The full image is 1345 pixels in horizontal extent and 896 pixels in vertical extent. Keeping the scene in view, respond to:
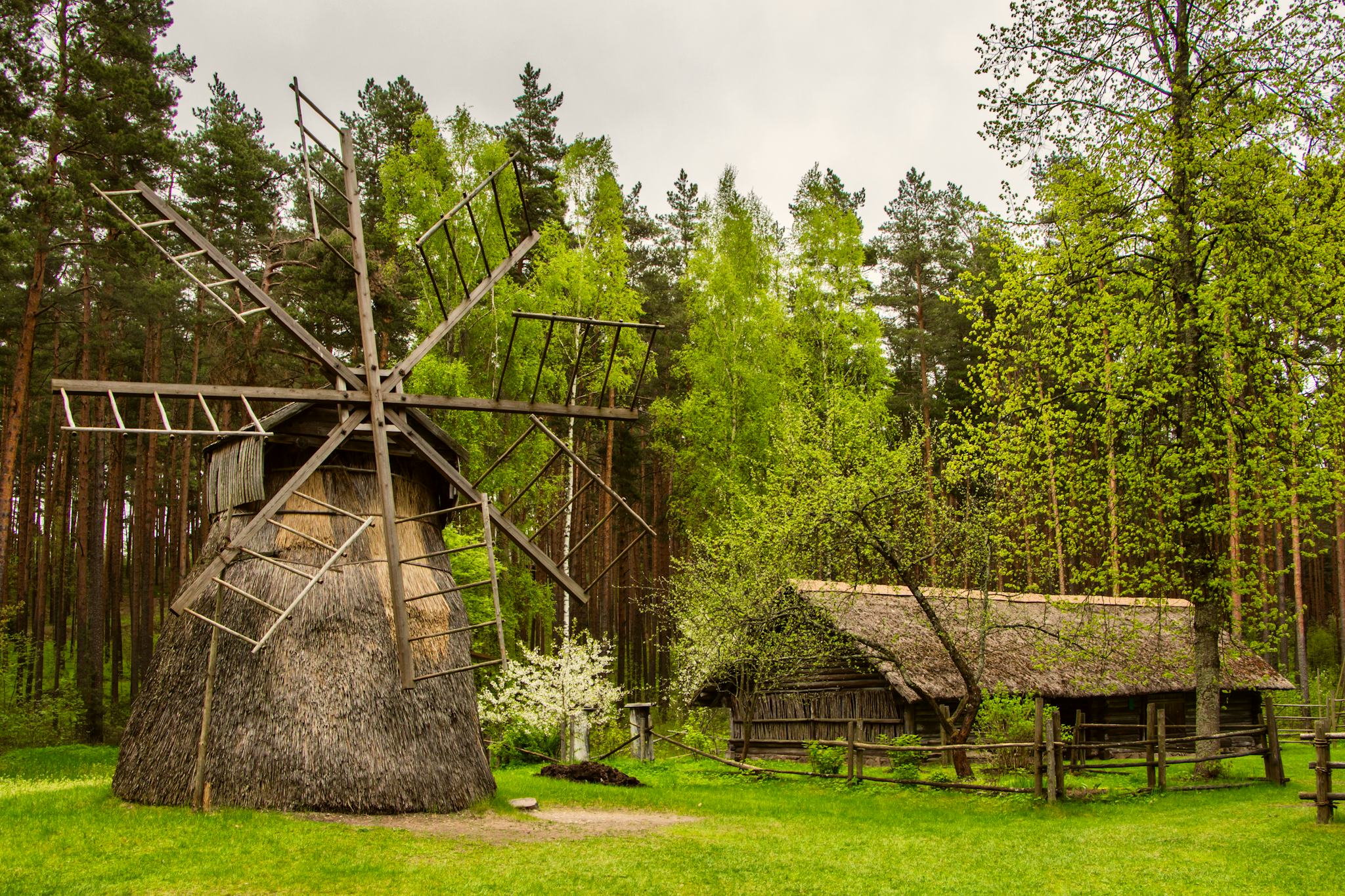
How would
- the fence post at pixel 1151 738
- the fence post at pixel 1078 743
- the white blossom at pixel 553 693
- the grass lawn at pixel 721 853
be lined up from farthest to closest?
1. the white blossom at pixel 553 693
2. the fence post at pixel 1078 743
3. the fence post at pixel 1151 738
4. the grass lawn at pixel 721 853

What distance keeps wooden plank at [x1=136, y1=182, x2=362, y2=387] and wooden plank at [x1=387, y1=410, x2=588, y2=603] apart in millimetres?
812

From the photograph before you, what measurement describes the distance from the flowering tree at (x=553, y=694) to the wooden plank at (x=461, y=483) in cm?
791

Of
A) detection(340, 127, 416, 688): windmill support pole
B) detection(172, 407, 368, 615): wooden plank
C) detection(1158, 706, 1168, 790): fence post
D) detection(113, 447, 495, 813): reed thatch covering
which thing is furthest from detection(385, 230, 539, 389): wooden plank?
detection(1158, 706, 1168, 790): fence post

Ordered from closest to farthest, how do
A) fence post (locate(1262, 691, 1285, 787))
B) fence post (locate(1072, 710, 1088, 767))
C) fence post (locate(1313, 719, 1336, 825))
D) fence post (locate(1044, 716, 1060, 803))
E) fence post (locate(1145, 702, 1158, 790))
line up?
fence post (locate(1313, 719, 1336, 825)) → fence post (locate(1044, 716, 1060, 803)) → fence post (locate(1145, 702, 1158, 790)) → fence post (locate(1262, 691, 1285, 787)) → fence post (locate(1072, 710, 1088, 767))

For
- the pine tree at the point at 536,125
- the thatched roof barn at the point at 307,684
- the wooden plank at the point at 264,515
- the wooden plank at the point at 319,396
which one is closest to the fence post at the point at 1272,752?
the wooden plank at the point at 319,396

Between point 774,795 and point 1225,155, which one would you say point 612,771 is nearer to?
point 774,795

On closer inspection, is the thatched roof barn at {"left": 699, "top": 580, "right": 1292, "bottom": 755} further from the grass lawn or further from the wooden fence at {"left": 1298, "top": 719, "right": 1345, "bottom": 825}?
the wooden fence at {"left": 1298, "top": 719, "right": 1345, "bottom": 825}

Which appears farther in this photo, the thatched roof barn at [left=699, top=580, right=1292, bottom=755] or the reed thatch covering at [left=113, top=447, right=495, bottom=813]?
the thatched roof barn at [left=699, top=580, right=1292, bottom=755]

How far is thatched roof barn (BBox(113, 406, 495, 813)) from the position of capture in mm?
10828

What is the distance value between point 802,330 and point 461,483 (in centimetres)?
1569

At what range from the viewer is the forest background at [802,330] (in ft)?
48.9

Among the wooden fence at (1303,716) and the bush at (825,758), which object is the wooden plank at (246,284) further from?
the wooden fence at (1303,716)

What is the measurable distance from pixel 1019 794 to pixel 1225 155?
10221 mm

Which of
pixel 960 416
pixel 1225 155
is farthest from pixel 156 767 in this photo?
pixel 1225 155
